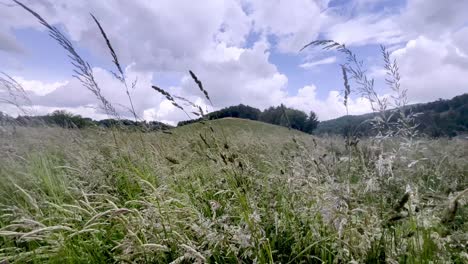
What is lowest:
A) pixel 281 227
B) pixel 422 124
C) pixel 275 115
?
pixel 281 227

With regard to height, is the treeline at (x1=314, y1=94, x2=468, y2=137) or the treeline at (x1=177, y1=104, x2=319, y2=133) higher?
the treeline at (x1=177, y1=104, x2=319, y2=133)

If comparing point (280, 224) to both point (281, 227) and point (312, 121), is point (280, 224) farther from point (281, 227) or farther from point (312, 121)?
point (312, 121)

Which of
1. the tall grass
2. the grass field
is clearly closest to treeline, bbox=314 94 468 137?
the tall grass

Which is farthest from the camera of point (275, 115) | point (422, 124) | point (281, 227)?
point (275, 115)

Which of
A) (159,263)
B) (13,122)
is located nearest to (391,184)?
(159,263)

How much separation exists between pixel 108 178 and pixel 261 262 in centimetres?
222

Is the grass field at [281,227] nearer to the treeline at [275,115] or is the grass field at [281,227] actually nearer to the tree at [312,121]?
the treeline at [275,115]

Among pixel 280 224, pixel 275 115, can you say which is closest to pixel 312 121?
pixel 275 115

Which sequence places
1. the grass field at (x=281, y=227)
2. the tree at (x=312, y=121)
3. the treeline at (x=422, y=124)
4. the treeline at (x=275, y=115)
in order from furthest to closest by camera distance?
the tree at (x=312, y=121), the treeline at (x=422, y=124), the treeline at (x=275, y=115), the grass field at (x=281, y=227)

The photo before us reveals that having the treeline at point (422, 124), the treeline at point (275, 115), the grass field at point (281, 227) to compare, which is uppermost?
the treeline at point (275, 115)

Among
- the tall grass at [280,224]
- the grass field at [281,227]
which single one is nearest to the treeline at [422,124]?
the tall grass at [280,224]

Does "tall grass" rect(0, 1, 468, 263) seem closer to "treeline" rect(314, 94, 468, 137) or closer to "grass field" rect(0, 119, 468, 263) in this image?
"grass field" rect(0, 119, 468, 263)

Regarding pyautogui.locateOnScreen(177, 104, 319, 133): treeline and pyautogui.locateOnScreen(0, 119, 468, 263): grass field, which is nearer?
pyautogui.locateOnScreen(0, 119, 468, 263): grass field

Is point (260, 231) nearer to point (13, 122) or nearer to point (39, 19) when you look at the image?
point (39, 19)
